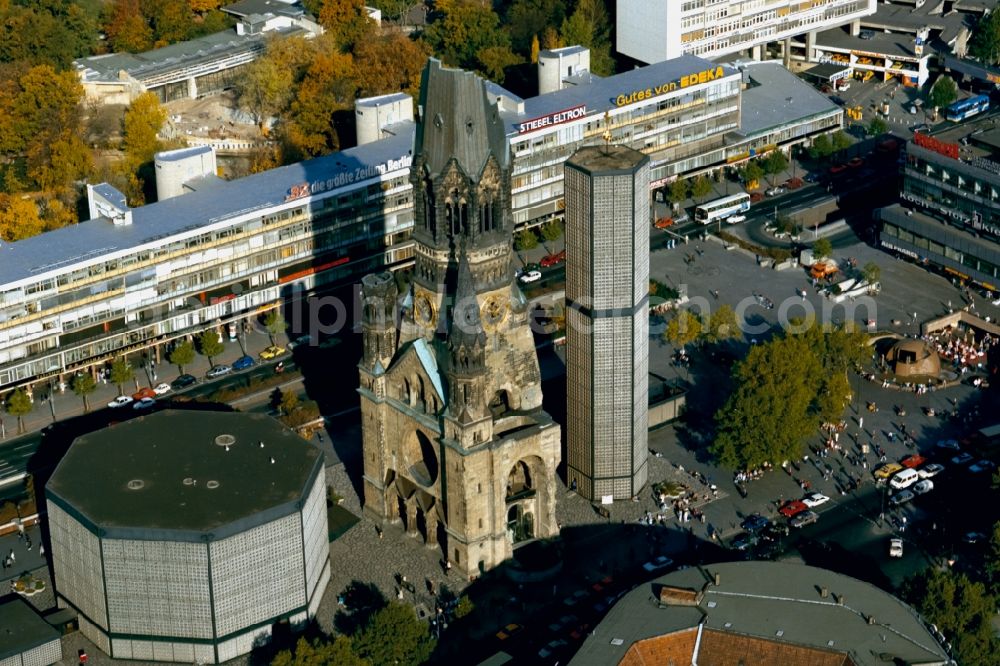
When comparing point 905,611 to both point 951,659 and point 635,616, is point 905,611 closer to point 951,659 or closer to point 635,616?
point 951,659

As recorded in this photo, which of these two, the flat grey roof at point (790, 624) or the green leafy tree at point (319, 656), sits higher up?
the flat grey roof at point (790, 624)

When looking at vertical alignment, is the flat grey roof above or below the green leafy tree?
above

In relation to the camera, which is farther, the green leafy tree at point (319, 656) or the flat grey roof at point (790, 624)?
the green leafy tree at point (319, 656)

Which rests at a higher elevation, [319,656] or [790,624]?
[790,624]

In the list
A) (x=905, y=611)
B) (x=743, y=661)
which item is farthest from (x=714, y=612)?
(x=905, y=611)
